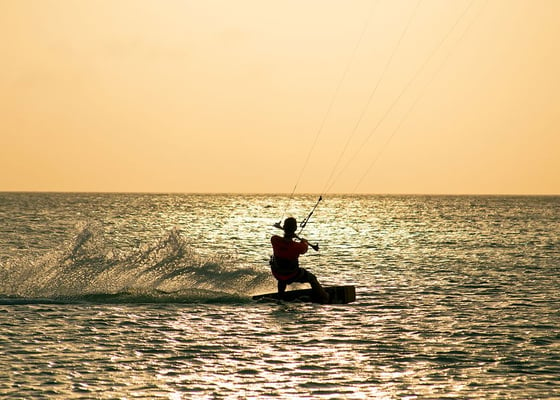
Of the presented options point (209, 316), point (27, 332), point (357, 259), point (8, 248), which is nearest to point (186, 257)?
point (209, 316)

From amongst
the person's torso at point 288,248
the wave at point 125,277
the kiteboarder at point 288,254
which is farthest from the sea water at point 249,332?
the person's torso at point 288,248

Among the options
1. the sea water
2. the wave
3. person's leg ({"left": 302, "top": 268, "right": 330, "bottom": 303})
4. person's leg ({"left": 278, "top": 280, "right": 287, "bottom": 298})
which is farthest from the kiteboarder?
the wave

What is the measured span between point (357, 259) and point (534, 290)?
16.6m

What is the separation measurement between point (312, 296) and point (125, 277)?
7133 millimetres

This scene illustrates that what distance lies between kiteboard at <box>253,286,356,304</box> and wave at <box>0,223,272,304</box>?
117cm

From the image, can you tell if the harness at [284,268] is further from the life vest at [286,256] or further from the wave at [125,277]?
the wave at [125,277]

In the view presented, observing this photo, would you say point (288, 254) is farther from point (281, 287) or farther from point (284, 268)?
point (281, 287)

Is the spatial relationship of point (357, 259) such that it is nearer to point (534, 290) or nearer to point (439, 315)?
point (534, 290)

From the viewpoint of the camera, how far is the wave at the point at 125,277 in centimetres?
2406

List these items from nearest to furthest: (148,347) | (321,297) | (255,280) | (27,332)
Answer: (148,347), (27,332), (321,297), (255,280)

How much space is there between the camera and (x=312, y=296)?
75.2ft

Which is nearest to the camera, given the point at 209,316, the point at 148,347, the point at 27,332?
the point at 148,347

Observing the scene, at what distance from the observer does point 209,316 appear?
20.7 metres

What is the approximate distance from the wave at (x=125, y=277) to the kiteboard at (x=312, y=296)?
117cm
